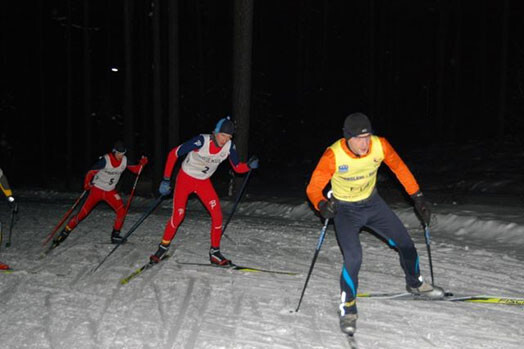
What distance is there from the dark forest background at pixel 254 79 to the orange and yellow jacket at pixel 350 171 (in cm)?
1656

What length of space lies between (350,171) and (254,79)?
19600 mm

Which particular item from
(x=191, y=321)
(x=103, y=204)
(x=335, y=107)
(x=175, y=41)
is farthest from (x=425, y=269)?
(x=335, y=107)

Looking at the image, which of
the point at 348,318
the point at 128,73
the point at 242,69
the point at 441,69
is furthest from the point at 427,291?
the point at 441,69

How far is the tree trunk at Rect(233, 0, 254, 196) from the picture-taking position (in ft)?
48.9

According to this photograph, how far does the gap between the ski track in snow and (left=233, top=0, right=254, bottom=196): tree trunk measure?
219 inches

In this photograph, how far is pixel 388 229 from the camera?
5398 millimetres

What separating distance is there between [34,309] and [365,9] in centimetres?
3626

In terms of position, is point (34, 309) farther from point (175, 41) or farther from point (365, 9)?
point (365, 9)

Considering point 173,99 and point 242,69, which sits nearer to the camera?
point 242,69

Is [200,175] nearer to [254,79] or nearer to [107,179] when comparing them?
[107,179]

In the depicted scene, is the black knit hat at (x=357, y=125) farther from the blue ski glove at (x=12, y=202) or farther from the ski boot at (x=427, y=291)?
the blue ski glove at (x=12, y=202)

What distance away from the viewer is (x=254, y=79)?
24.2m

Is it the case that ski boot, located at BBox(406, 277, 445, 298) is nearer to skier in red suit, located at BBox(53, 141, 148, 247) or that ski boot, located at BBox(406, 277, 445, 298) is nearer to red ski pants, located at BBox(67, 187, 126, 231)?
skier in red suit, located at BBox(53, 141, 148, 247)

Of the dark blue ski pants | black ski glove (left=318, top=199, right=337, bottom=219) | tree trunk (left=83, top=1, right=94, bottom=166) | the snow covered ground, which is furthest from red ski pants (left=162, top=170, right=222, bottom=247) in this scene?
tree trunk (left=83, top=1, right=94, bottom=166)
